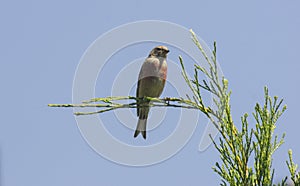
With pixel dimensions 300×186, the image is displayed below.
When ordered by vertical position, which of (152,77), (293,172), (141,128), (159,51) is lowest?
(293,172)

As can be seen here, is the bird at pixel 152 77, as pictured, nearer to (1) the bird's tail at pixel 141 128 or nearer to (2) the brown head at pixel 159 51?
(2) the brown head at pixel 159 51

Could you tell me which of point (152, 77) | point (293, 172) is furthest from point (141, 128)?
point (293, 172)

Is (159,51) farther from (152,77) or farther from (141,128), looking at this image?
(141,128)

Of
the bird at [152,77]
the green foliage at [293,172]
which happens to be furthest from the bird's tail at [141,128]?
the green foliage at [293,172]

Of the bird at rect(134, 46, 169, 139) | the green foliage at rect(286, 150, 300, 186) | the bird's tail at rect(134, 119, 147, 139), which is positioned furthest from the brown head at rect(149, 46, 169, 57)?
the green foliage at rect(286, 150, 300, 186)

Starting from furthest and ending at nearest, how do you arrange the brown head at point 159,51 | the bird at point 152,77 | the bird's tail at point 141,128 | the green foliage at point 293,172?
the brown head at point 159,51 → the bird at point 152,77 → the bird's tail at point 141,128 → the green foliage at point 293,172

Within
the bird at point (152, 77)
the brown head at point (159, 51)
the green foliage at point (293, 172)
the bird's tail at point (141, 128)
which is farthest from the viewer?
the brown head at point (159, 51)

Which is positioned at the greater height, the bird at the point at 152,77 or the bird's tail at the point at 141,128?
the bird at the point at 152,77

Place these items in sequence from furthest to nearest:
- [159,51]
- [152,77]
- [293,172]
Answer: [159,51] → [152,77] → [293,172]

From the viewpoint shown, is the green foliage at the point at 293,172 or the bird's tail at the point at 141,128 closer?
the green foliage at the point at 293,172

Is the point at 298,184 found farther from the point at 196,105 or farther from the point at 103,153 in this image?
the point at 103,153

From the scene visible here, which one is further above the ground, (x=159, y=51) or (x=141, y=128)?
(x=159, y=51)

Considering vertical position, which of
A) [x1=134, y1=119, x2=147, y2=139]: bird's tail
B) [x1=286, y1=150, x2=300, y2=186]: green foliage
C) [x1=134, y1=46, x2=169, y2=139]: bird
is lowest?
[x1=286, y1=150, x2=300, y2=186]: green foliage

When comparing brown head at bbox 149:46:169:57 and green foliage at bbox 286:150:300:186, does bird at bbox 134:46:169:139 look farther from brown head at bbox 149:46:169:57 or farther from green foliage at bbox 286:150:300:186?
green foliage at bbox 286:150:300:186
